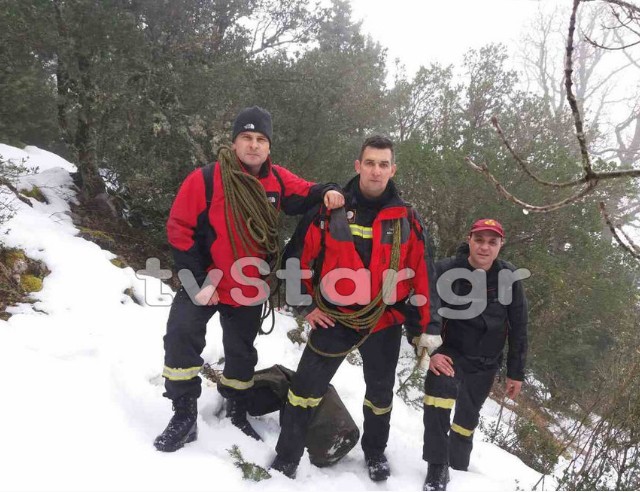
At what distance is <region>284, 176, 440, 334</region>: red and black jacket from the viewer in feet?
8.66

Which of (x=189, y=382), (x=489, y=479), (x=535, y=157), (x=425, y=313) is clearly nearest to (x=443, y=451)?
(x=489, y=479)

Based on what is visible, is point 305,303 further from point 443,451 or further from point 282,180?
point 443,451

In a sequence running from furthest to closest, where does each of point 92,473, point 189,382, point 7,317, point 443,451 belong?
point 7,317
point 443,451
point 189,382
point 92,473

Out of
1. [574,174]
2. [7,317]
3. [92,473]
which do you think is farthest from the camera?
[574,174]

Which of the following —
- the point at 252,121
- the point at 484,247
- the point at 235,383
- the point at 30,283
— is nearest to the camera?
the point at 252,121

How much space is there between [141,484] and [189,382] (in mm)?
579

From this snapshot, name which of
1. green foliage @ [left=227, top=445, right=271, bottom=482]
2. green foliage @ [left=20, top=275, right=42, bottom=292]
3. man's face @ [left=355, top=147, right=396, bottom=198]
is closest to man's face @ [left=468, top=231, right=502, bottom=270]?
man's face @ [left=355, top=147, right=396, bottom=198]

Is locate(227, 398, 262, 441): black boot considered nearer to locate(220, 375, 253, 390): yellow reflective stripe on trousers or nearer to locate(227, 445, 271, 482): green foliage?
locate(220, 375, 253, 390): yellow reflective stripe on trousers

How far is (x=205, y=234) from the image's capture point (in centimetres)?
266

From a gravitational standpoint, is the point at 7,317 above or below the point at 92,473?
above

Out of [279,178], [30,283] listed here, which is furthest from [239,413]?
[30,283]

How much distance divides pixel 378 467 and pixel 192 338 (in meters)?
1.52

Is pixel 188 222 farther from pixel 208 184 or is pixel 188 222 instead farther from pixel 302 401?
pixel 302 401

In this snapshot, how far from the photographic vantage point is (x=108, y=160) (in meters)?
6.12
